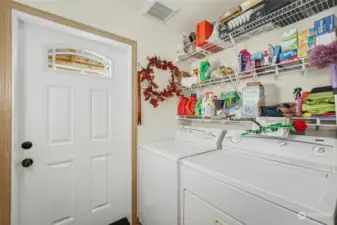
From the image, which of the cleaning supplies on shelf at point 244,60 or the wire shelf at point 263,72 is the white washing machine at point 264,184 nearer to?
the wire shelf at point 263,72

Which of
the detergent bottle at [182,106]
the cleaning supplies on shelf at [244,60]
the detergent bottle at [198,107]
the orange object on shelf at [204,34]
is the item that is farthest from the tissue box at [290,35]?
the detergent bottle at [182,106]

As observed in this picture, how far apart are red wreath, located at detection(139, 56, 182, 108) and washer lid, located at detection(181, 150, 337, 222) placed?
974mm

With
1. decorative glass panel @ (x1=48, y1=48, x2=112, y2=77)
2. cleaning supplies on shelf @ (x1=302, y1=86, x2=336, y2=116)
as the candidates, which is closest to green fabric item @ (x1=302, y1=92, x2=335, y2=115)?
cleaning supplies on shelf @ (x1=302, y1=86, x2=336, y2=116)

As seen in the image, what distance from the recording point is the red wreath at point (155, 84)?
1.88 metres

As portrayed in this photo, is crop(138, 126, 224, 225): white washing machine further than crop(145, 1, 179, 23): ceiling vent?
No

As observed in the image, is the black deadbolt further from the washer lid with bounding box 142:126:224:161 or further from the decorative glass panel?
the washer lid with bounding box 142:126:224:161

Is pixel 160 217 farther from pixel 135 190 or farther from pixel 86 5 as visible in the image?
pixel 86 5

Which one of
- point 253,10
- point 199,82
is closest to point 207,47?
point 199,82

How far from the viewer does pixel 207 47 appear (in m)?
1.85

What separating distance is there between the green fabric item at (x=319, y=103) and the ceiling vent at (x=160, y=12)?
1630 millimetres

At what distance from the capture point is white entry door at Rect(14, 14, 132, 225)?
130cm

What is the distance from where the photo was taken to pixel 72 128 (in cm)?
149

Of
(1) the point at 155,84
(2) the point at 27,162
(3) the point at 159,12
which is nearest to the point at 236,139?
(1) the point at 155,84

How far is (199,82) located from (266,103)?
0.76 metres
